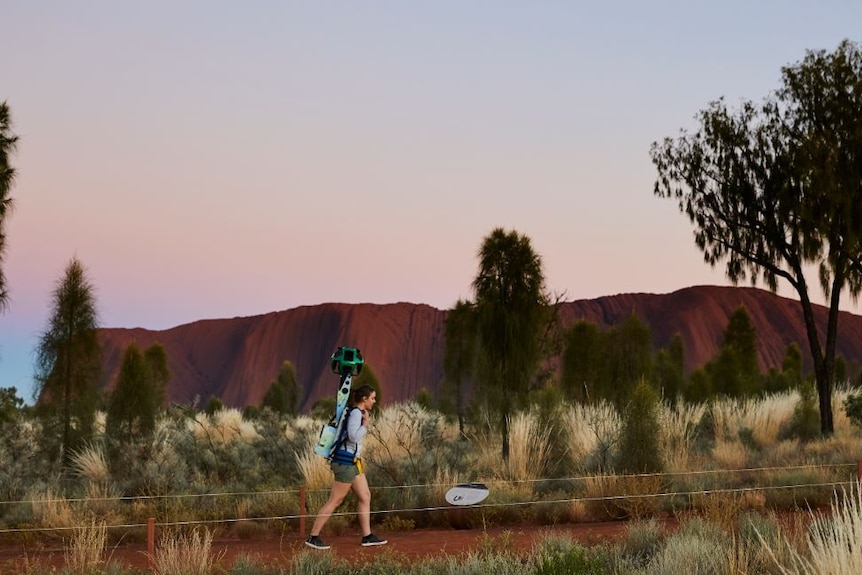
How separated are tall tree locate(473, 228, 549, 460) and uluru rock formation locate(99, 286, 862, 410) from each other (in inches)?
3364

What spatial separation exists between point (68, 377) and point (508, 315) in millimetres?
7949

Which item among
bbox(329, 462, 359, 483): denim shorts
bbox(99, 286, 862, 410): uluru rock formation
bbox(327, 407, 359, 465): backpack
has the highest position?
bbox(99, 286, 862, 410): uluru rock formation

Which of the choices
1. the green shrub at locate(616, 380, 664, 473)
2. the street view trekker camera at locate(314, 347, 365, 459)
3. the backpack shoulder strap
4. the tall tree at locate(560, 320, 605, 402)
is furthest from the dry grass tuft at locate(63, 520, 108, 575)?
the tall tree at locate(560, 320, 605, 402)

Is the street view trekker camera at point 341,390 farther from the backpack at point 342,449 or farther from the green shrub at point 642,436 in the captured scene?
the green shrub at point 642,436

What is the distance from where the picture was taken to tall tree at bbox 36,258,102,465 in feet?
56.2

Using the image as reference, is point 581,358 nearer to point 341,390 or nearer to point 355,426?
point 341,390

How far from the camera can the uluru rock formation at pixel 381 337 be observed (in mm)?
108062

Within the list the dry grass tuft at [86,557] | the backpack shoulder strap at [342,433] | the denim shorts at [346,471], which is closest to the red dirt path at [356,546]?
the dry grass tuft at [86,557]

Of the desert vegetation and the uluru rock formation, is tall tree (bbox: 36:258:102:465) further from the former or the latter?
the uluru rock formation

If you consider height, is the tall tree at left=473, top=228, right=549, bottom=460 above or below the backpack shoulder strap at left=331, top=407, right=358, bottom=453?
above

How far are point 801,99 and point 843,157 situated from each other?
1.93 m

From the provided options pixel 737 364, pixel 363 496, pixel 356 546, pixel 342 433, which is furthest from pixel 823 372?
pixel 342 433

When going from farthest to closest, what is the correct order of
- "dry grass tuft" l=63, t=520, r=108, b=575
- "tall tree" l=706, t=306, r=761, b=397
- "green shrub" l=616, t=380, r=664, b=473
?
"tall tree" l=706, t=306, r=761, b=397 < "green shrub" l=616, t=380, r=664, b=473 < "dry grass tuft" l=63, t=520, r=108, b=575

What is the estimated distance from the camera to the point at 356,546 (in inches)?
459
